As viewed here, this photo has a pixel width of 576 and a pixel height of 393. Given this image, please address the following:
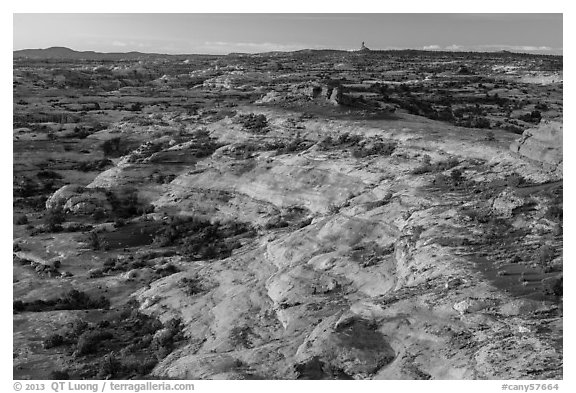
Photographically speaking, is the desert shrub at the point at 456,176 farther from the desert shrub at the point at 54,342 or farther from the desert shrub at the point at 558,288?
the desert shrub at the point at 54,342

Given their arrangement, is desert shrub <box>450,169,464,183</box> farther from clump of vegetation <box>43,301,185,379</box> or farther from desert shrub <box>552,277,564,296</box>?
clump of vegetation <box>43,301,185,379</box>

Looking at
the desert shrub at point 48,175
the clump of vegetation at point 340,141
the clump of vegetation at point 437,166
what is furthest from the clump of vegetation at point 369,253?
the desert shrub at point 48,175

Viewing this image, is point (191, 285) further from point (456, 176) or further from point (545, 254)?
point (545, 254)

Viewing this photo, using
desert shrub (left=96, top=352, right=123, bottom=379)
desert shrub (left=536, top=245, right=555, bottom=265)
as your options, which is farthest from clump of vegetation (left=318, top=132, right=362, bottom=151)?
desert shrub (left=96, top=352, right=123, bottom=379)

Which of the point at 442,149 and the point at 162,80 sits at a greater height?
the point at 162,80

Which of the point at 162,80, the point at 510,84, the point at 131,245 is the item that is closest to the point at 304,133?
the point at 131,245
